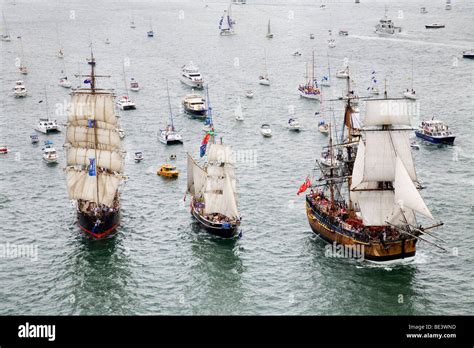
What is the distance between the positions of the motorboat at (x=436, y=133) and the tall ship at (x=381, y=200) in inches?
1647

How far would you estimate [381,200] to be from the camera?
288ft

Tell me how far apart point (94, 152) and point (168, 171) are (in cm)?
1879

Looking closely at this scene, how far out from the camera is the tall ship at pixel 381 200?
84.4 m

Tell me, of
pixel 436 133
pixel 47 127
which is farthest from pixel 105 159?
pixel 436 133

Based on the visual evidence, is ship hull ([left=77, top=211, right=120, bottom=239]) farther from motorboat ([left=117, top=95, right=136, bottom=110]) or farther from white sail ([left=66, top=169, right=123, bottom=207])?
motorboat ([left=117, top=95, right=136, bottom=110])

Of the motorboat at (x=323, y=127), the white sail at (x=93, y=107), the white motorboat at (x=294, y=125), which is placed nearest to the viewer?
the white sail at (x=93, y=107)

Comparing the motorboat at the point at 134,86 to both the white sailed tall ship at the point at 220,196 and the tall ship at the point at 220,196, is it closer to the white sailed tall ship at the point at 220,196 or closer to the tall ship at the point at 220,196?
the tall ship at the point at 220,196

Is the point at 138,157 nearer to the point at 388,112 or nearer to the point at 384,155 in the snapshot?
the point at 384,155

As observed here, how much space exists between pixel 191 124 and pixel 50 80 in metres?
64.2

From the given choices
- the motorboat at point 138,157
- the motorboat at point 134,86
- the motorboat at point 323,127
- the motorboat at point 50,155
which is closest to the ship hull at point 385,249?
the motorboat at point 138,157

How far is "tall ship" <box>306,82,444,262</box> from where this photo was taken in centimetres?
8438

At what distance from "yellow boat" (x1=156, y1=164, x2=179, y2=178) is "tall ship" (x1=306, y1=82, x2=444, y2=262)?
102ft
